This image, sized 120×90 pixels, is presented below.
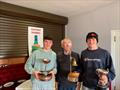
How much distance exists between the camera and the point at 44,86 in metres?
2.69

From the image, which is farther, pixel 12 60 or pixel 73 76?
pixel 12 60

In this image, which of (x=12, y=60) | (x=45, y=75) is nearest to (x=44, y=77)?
(x=45, y=75)

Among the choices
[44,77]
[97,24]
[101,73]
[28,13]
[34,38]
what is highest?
[28,13]

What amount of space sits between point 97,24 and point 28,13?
178 centimetres

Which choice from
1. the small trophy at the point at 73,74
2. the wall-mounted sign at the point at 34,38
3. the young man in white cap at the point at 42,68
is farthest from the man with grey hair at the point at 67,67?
the wall-mounted sign at the point at 34,38

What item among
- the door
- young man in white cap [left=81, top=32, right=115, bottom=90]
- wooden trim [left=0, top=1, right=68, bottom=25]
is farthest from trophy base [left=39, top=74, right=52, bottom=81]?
the door

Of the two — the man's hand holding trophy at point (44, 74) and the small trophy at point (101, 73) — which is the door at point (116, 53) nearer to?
the small trophy at point (101, 73)

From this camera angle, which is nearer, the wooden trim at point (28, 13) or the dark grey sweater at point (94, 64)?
the dark grey sweater at point (94, 64)

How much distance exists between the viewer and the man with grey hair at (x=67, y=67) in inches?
107

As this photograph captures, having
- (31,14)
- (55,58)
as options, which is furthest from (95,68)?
(31,14)

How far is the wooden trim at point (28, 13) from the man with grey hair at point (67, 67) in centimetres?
129

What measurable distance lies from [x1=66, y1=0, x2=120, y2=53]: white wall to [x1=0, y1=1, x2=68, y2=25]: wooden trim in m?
0.40

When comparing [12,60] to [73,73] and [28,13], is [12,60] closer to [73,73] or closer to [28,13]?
[28,13]

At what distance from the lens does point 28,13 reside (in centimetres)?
Answer: 385
